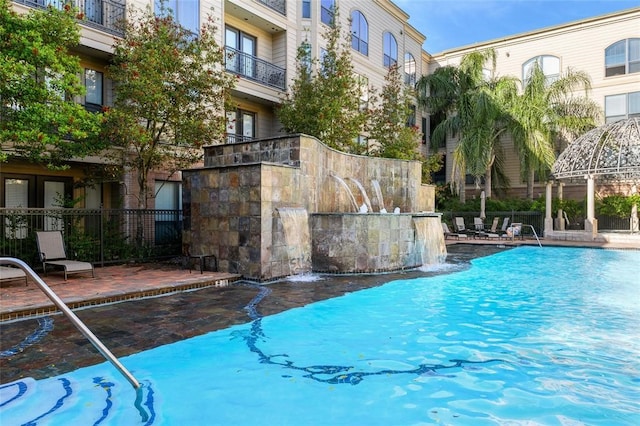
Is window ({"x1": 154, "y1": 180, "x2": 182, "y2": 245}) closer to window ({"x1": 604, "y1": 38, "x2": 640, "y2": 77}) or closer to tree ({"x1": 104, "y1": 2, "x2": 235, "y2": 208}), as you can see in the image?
tree ({"x1": 104, "y1": 2, "x2": 235, "y2": 208})

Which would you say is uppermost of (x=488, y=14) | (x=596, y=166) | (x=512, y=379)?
(x=488, y=14)

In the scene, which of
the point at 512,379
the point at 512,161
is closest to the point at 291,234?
the point at 512,379

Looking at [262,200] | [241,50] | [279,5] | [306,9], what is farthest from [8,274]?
[306,9]

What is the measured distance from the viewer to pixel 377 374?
181 inches

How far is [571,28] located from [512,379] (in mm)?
32226

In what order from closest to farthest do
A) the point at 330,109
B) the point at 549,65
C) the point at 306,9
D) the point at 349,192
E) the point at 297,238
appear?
the point at 297,238, the point at 349,192, the point at 330,109, the point at 306,9, the point at 549,65

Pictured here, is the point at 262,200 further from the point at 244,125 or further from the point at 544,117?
the point at 544,117

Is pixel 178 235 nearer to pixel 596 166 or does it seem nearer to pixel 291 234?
pixel 291 234

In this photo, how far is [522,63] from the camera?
31062 mm

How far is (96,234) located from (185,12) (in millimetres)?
9598

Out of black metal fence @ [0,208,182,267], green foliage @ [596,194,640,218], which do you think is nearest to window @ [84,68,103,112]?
black metal fence @ [0,208,182,267]

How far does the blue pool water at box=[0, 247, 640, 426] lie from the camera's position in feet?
12.5

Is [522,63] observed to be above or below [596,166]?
above

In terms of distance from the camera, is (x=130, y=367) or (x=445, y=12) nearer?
(x=130, y=367)
